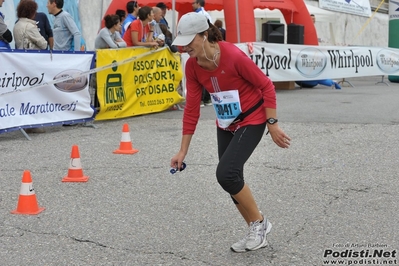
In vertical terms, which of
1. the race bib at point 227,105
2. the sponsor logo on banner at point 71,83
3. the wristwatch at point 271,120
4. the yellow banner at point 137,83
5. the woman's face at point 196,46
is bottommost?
the yellow banner at point 137,83

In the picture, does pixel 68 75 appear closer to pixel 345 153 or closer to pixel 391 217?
pixel 345 153

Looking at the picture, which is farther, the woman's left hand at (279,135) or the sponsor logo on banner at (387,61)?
the sponsor logo on banner at (387,61)

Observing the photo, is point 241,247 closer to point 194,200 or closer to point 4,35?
point 194,200

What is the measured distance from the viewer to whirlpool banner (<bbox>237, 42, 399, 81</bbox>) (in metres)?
16.1

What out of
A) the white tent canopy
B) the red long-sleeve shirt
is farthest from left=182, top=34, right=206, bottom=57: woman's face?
the white tent canopy

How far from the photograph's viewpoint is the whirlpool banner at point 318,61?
1608cm

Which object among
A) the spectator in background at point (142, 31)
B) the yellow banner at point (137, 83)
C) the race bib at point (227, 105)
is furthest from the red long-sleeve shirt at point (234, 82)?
the spectator in background at point (142, 31)

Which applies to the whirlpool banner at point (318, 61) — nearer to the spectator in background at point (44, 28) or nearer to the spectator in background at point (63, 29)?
the spectator in background at point (63, 29)

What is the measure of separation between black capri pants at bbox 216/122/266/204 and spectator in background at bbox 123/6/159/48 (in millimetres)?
7804

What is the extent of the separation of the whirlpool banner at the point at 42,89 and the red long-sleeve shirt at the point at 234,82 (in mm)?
5223

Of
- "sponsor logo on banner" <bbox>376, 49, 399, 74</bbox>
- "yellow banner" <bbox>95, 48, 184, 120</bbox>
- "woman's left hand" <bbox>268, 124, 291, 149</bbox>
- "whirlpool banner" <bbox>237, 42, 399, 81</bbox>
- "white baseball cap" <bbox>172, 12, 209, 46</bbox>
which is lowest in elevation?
"sponsor logo on banner" <bbox>376, 49, 399, 74</bbox>

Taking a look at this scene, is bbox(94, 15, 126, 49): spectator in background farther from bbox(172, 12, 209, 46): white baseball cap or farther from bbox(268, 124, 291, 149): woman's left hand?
bbox(268, 124, 291, 149): woman's left hand

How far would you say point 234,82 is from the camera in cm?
441

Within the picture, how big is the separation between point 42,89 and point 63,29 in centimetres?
183
